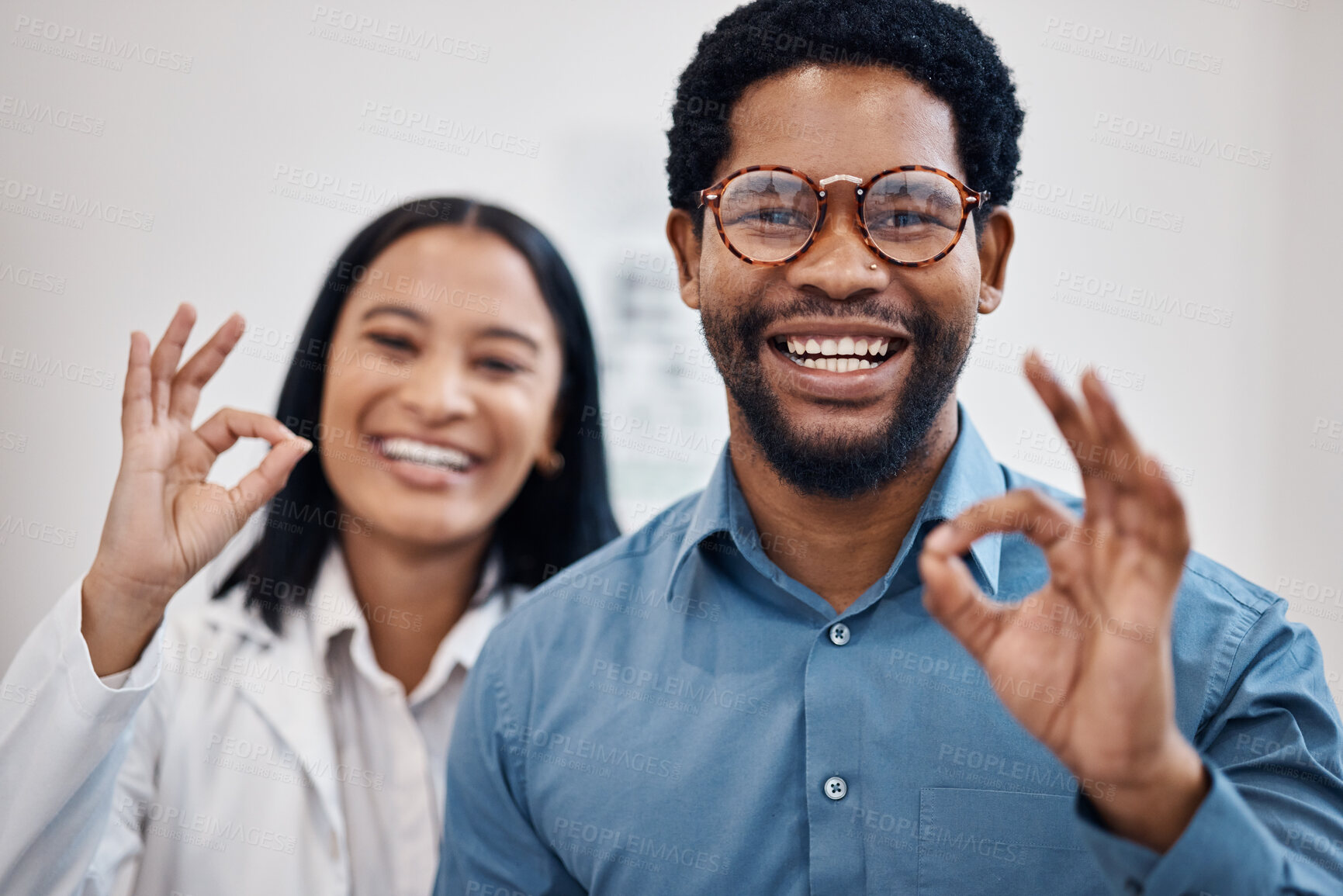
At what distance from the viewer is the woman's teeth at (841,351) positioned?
1.33 meters

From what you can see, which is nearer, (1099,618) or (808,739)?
(1099,618)

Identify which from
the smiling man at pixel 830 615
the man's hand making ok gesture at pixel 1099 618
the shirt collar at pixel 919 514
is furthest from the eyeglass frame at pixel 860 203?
the man's hand making ok gesture at pixel 1099 618

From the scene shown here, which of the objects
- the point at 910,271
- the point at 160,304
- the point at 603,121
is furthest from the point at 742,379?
the point at 160,304

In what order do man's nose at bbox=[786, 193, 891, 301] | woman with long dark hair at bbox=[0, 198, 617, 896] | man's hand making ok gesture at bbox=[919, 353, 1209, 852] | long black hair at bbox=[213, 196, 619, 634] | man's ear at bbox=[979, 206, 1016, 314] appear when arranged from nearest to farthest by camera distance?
man's hand making ok gesture at bbox=[919, 353, 1209, 852] → man's nose at bbox=[786, 193, 891, 301] → man's ear at bbox=[979, 206, 1016, 314] → woman with long dark hair at bbox=[0, 198, 617, 896] → long black hair at bbox=[213, 196, 619, 634]

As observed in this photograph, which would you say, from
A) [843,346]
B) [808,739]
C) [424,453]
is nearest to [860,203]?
[843,346]

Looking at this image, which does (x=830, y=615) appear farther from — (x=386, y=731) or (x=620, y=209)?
(x=620, y=209)

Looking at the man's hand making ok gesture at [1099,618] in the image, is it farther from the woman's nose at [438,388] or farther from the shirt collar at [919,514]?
the woman's nose at [438,388]

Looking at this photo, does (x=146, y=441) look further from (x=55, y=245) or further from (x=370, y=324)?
(x=55, y=245)

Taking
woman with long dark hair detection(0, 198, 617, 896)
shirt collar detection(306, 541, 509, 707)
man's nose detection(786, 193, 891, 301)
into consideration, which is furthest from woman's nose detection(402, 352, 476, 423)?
man's nose detection(786, 193, 891, 301)

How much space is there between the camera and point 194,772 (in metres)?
1.95

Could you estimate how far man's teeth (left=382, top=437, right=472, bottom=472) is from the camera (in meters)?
2.14

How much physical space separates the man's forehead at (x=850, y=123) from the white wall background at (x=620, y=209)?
116 centimetres

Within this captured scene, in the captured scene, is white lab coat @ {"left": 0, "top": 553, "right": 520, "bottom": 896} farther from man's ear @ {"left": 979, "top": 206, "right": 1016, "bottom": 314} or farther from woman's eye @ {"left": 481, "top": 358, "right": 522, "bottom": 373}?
man's ear @ {"left": 979, "top": 206, "right": 1016, "bottom": 314}

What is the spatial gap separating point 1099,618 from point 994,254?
0.78 meters
